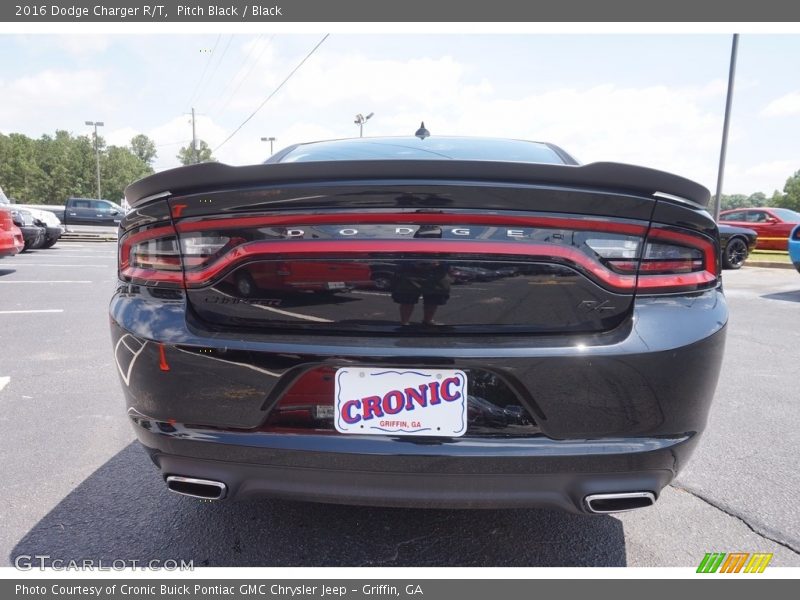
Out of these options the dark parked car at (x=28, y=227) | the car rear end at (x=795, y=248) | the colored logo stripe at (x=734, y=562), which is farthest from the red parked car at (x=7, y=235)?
the car rear end at (x=795, y=248)

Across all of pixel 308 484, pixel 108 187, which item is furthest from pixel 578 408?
pixel 108 187

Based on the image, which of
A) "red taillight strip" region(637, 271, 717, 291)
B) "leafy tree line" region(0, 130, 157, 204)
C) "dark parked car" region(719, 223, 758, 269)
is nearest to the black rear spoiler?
"red taillight strip" region(637, 271, 717, 291)

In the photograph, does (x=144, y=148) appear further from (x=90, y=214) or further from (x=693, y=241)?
(x=693, y=241)

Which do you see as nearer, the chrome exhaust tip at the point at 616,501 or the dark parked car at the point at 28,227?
the chrome exhaust tip at the point at 616,501

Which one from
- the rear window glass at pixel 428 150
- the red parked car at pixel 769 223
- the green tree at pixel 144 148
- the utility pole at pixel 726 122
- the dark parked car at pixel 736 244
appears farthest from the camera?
the green tree at pixel 144 148

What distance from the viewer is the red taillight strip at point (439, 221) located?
1.39 metres

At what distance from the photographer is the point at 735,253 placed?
1183 cm

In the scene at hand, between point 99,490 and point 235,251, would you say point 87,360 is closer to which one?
point 99,490

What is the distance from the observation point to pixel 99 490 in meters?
2.16

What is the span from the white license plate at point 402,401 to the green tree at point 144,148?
364 ft

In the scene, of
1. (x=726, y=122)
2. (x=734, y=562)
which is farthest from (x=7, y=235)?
(x=726, y=122)

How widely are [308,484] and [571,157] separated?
1889mm

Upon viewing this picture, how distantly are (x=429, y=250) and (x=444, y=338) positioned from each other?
241 mm

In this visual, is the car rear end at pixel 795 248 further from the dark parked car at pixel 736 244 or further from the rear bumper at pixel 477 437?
the rear bumper at pixel 477 437
